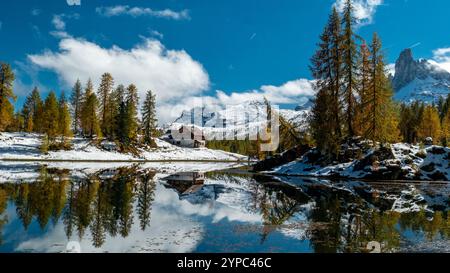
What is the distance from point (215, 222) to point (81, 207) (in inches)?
238

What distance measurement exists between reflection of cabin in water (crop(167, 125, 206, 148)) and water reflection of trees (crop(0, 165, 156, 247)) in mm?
99407

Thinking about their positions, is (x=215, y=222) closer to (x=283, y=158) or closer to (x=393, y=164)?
(x=393, y=164)

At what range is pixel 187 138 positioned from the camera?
12606 centimetres

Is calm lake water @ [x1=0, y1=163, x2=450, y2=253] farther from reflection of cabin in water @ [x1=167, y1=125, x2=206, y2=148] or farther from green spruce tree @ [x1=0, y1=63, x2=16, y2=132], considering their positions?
reflection of cabin in water @ [x1=167, y1=125, x2=206, y2=148]

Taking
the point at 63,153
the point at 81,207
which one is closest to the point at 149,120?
the point at 63,153

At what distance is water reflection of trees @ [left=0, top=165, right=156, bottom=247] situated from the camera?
11.2m

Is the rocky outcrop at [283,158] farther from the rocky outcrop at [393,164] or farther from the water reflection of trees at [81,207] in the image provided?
the water reflection of trees at [81,207]

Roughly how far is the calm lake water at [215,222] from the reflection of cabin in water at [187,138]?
331 ft

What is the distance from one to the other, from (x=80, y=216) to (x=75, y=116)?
84644 millimetres

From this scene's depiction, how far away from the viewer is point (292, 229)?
462 inches

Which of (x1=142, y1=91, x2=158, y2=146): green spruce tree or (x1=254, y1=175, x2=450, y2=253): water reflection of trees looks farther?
(x1=142, y1=91, x2=158, y2=146): green spruce tree

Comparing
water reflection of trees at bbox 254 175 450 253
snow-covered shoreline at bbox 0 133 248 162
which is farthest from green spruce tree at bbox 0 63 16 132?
water reflection of trees at bbox 254 175 450 253
